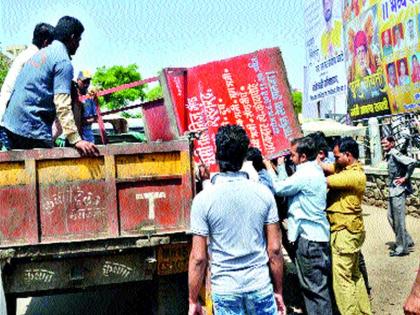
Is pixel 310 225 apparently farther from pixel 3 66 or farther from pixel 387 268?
pixel 3 66

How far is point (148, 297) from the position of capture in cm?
504

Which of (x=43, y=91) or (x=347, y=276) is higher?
(x=43, y=91)

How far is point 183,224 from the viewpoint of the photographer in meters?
3.99

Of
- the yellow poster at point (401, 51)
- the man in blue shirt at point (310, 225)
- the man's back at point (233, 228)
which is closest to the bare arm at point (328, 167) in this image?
the man in blue shirt at point (310, 225)

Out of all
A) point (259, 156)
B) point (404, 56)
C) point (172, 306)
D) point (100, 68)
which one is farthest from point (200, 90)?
point (100, 68)

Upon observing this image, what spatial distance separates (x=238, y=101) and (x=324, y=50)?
571 inches

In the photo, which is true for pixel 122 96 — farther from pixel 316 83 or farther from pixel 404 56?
pixel 404 56

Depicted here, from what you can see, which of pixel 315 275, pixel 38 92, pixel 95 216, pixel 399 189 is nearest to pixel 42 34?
pixel 38 92

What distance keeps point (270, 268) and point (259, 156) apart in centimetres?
183

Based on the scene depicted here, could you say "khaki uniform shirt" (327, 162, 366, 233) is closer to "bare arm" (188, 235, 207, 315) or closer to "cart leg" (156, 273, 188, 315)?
"cart leg" (156, 273, 188, 315)

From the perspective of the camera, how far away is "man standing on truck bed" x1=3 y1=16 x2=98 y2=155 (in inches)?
164

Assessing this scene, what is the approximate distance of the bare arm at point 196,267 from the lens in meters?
2.92

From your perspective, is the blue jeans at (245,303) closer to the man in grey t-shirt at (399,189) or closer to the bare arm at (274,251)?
the bare arm at (274,251)

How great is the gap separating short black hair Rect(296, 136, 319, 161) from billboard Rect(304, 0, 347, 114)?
1271cm
